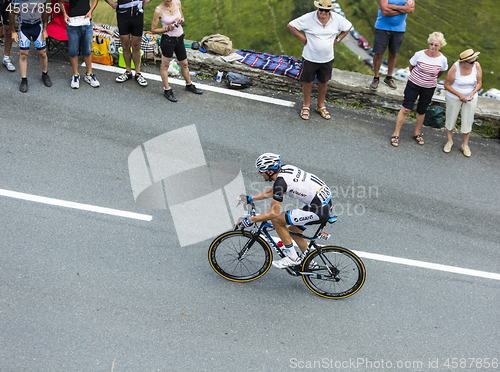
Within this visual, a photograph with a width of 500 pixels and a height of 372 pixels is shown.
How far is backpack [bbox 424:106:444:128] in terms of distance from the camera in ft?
28.6

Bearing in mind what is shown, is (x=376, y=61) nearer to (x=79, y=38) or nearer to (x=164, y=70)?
(x=164, y=70)

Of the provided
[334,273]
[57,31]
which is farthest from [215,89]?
[334,273]

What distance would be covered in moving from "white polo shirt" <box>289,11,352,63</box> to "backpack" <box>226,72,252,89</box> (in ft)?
5.22

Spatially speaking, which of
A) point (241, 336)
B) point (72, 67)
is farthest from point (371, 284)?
point (72, 67)

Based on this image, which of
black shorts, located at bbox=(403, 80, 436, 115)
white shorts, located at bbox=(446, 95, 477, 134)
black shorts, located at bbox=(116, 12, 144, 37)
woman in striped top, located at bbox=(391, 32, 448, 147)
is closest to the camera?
woman in striped top, located at bbox=(391, 32, 448, 147)

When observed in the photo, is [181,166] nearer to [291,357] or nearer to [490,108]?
[291,357]

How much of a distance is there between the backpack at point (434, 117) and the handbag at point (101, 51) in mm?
6656

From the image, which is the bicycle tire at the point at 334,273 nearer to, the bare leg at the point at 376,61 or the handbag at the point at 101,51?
the bare leg at the point at 376,61

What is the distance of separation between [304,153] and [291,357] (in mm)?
3775

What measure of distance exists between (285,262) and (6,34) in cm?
718

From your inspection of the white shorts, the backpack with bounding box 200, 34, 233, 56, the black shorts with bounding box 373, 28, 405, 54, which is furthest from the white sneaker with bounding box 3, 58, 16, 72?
the white shorts

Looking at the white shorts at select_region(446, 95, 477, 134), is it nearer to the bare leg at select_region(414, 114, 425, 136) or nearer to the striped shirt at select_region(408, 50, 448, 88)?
the bare leg at select_region(414, 114, 425, 136)

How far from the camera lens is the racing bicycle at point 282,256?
537 centimetres

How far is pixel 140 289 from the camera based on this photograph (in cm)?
551
